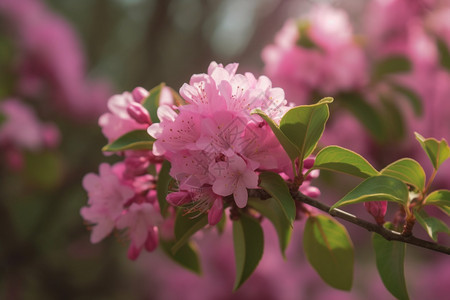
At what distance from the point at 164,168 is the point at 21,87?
1.35 m

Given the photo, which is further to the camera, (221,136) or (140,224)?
(140,224)

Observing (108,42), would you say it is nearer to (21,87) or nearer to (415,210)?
(21,87)

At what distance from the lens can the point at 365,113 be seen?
1.18m

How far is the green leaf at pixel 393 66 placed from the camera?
1.20m

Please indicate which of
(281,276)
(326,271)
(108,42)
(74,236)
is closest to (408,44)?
(281,276)

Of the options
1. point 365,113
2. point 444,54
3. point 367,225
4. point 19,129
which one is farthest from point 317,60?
point 19,129

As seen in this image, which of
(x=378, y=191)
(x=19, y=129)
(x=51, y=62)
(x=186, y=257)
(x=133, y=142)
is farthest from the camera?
(x=51, y=62)

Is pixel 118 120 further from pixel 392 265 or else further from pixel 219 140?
pixel 392 265

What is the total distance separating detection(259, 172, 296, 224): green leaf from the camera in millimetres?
500

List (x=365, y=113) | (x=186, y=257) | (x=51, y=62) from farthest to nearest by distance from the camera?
(x=51, y=62) < (x=365, y=113) < (x=186, y=257)

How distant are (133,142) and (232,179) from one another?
15cm

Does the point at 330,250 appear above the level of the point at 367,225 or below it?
below

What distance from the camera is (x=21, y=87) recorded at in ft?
5.82

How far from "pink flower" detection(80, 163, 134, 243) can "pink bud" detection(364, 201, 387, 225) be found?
30 cm
